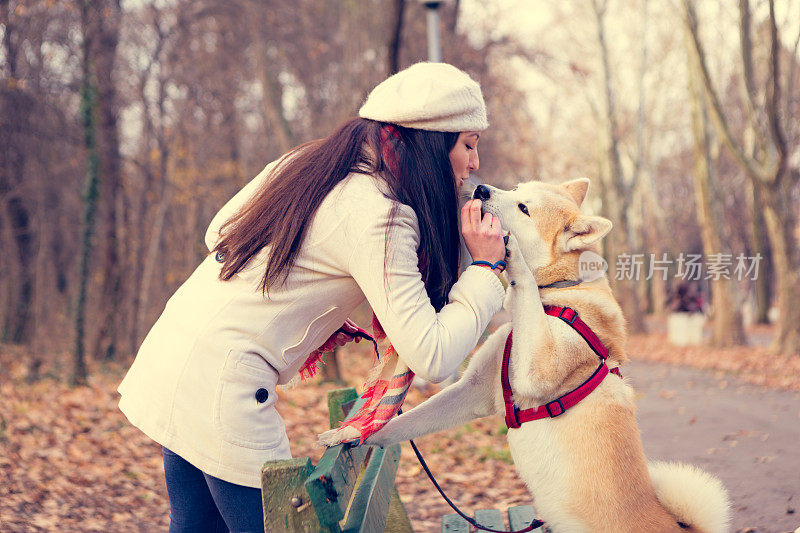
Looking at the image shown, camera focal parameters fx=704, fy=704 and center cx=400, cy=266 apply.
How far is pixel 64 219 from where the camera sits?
57.2 feet

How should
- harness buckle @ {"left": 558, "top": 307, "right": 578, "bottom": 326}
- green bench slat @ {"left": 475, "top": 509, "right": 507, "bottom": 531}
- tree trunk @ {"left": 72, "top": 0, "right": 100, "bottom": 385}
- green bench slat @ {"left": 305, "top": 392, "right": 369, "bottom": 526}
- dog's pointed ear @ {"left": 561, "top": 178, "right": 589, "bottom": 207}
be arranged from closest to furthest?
1. green bench slat @ {"left": 305, "top": 392, "right": 369, "bottom": 526}
2. harness buckle @ {"left": 558, "top": 307, "right": 578, "bottom": 326}
3. green bench slat @ {"left": 475, "top": 509, "right": 507, "bottom": 531}
4. dog's pointed ear @ {"left": 561, "top": 178, "right": 589, "bottom": 207}
5. tree trunk @ {"left": 72, "top": 0, "right": 100, "bottom": 385}

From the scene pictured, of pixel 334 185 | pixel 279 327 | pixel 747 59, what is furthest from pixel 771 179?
pixel 279 327

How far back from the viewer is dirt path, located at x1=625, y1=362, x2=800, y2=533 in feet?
14.6

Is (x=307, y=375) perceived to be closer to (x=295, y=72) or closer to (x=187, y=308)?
(x=187, y=308)

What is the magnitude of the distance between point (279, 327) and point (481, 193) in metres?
1.34

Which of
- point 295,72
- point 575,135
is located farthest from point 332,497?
point 575,135

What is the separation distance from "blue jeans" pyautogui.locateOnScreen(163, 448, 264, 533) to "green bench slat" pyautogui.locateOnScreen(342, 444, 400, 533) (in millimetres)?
281

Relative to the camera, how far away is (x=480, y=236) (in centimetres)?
214

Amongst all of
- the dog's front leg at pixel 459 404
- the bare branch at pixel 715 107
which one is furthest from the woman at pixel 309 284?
the bare branch at pixel 715 107

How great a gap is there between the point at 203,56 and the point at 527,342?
13905mm

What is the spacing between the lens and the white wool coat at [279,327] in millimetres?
1892

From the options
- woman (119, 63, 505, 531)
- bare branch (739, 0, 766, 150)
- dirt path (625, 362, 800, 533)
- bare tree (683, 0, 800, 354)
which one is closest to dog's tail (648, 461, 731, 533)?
woman (119, 63, 505, 531)

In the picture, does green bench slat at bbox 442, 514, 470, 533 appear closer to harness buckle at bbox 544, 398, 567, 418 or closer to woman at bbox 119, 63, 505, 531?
harness buckle at bbox 544, 398, 567, 418

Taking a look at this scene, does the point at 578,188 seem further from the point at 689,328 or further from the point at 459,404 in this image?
the point at 689,328
